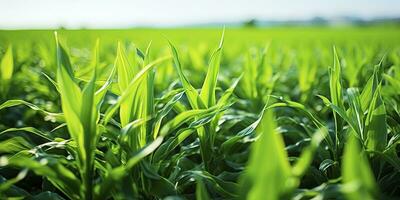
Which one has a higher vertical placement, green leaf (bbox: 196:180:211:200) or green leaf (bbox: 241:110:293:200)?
green leaf (bbox: 241:110:293:200)

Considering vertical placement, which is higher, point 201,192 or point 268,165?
point 268,165

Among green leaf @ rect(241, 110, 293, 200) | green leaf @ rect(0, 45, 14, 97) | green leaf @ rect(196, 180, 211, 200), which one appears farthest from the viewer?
green leaf @ rect(0, 45, 14, 97)

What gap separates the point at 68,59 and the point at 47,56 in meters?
2.06

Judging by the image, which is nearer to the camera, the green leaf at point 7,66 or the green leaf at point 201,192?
the green leaf at point 201,192

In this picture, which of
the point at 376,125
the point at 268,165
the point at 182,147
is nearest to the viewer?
the point at 268,165

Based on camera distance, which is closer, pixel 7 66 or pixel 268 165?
pixel 268 165

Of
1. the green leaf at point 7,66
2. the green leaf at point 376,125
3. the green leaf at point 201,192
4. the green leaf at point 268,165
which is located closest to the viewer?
the green leaf at point 268,165

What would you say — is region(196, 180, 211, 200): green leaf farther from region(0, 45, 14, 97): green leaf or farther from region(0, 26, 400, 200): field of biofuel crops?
region(0, 45, 14, 97): green leaf

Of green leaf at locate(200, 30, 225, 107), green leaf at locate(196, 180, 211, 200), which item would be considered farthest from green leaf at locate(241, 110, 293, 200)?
green leaf at locate(200, 30, 225, 107)

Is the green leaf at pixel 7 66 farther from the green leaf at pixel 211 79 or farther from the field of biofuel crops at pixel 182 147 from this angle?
the green leaf at pixel 211 79

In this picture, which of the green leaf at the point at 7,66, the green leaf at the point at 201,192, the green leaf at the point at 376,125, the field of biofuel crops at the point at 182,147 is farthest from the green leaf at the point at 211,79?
the green leaf at the point at 7,66

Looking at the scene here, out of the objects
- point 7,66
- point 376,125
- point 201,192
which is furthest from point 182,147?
point 7,66

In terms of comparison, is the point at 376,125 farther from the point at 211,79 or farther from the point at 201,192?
the point at 201,192

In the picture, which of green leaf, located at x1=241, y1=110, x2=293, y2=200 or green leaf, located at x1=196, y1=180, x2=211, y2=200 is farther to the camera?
green leaf, located at x1=196, y1=180, x2=211, y2=200
